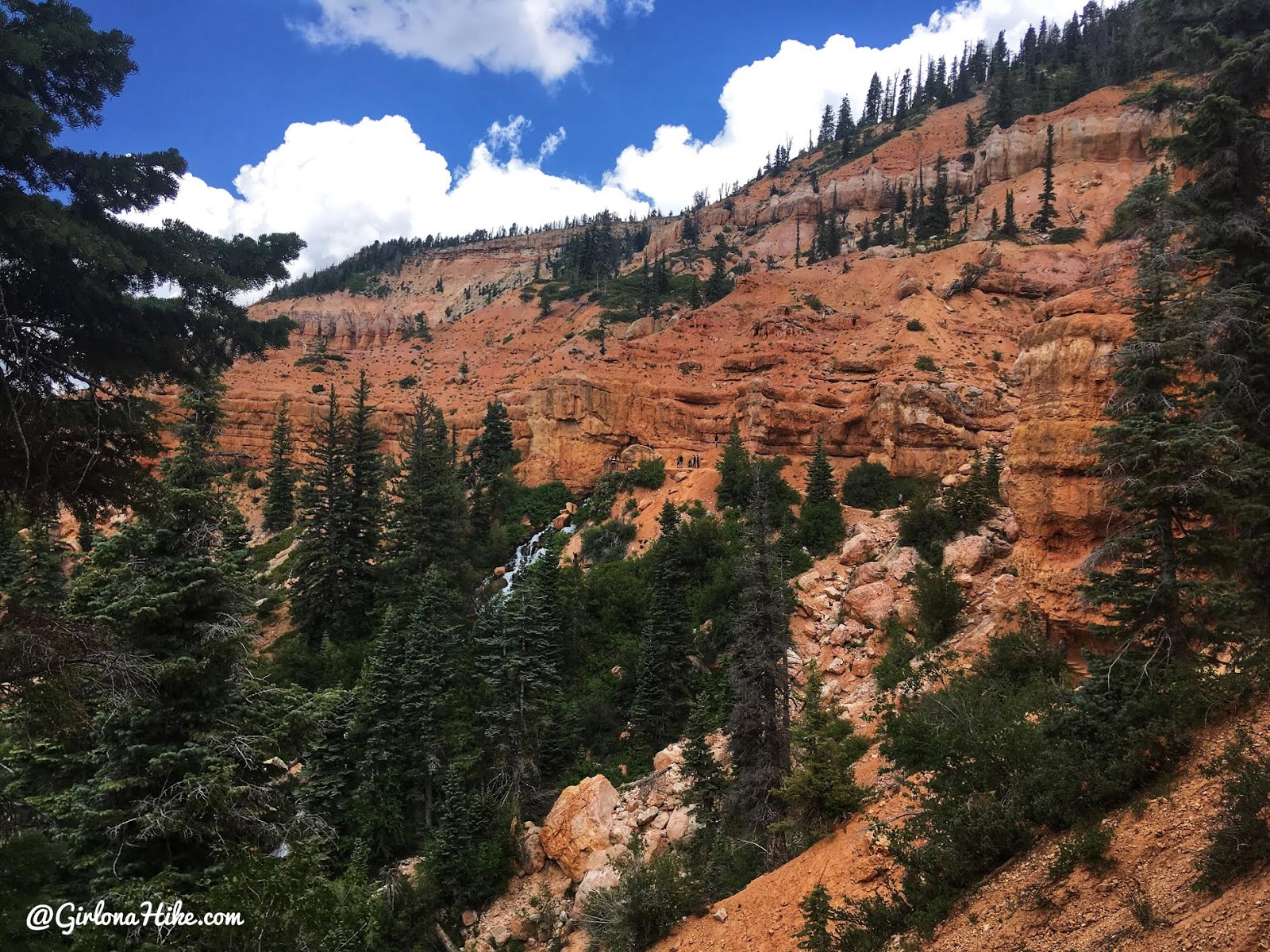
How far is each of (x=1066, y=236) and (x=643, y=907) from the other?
60743mm

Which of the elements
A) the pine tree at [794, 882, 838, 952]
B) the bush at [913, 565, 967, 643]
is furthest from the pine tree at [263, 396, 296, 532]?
the pine tree at [794, 882, 838, 952]

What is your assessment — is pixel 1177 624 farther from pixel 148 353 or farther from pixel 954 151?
pixel 954 151

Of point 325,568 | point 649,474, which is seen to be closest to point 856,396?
point 649,474

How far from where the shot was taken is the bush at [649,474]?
4334 cm

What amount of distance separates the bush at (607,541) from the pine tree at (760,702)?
2011 centimetres

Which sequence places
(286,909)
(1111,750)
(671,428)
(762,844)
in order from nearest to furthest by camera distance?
(286,909)
(1111,750)
(762,844)
(671,428)

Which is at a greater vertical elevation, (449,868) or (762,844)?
(762,844)

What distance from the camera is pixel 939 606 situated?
20.2 meters

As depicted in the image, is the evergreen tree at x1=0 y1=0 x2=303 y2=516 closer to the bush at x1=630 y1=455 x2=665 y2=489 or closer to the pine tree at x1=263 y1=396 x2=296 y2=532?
the bush at x1=630 y1=455 x2=665 y2=489

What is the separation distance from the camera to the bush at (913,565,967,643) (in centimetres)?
2022

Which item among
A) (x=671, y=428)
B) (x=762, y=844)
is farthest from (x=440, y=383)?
(x=762, y=844)

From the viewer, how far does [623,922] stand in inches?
500

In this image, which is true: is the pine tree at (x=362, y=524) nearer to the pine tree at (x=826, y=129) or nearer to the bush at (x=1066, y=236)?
the bush at (x=1066, y=236)

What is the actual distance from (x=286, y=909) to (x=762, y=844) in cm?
988
